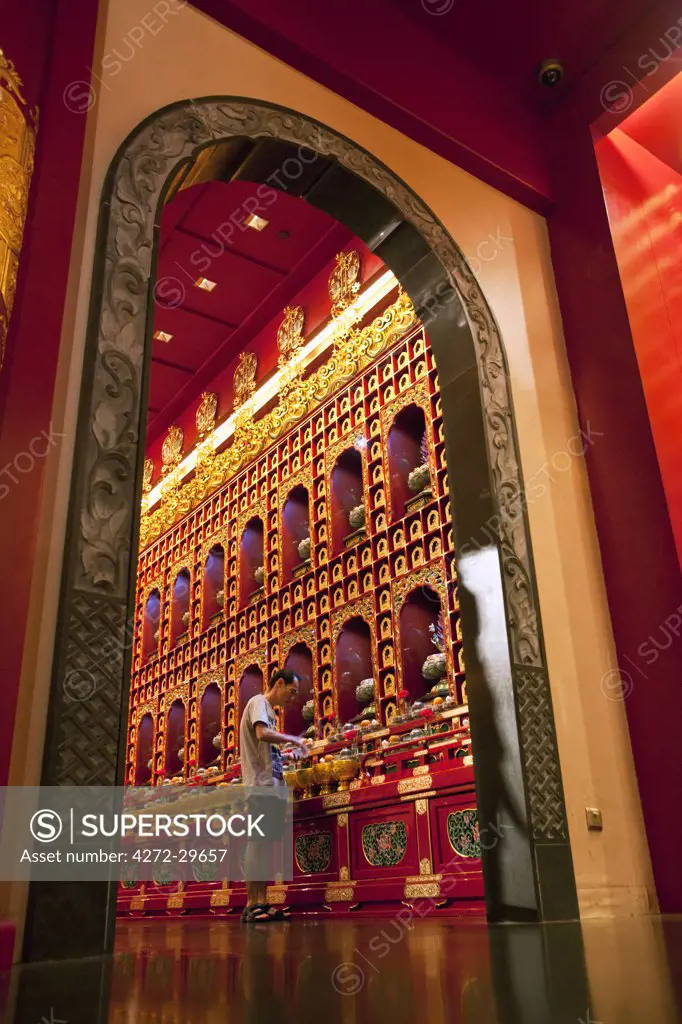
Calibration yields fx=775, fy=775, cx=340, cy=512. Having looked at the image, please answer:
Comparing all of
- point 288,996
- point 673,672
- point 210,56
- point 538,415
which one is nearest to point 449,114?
point 210,56

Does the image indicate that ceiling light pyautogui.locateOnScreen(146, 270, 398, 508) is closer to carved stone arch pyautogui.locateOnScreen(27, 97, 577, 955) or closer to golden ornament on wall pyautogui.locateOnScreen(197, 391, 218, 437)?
golden ornament on wall pyautogui.locateOnScreen(197, 391, 218, 437)

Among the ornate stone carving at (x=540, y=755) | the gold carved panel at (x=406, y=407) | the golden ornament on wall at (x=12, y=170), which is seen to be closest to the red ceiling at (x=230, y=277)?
the gold carved panel at (x=406, y=407)

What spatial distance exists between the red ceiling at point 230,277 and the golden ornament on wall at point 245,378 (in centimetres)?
8

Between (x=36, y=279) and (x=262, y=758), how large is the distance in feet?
9.52

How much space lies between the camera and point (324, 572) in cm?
632

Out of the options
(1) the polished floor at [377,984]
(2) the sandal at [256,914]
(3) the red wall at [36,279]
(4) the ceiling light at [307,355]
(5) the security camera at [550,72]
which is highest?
(5) the security camera at [550,72]

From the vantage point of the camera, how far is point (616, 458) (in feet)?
13.3

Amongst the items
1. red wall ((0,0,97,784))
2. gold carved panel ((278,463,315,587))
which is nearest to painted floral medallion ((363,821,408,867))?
gold carved panel ((278,463,315,587))

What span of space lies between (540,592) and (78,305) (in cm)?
240

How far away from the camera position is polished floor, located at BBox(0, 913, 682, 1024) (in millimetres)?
955

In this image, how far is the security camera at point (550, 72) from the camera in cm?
479

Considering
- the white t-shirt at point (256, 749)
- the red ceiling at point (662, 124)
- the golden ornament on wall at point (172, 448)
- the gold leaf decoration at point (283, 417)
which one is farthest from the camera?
the golden ornament on wall at point (172, 448)

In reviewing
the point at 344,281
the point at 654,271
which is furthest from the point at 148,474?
the point at 654,271

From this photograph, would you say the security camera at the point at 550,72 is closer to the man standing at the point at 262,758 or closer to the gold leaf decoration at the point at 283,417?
the gold leaf decoration at the point at 283,417
